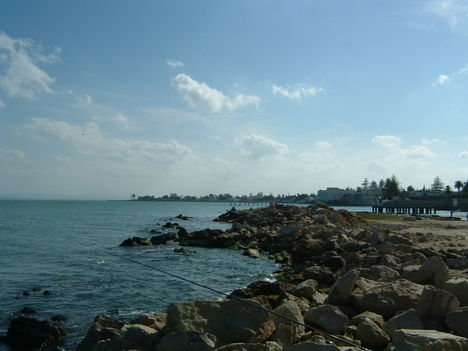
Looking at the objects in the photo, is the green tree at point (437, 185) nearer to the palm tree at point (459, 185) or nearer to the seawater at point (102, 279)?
the palm tree at point (459, 185)

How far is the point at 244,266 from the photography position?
17.0 m

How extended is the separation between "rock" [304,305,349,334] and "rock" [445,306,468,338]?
1439 millimetres

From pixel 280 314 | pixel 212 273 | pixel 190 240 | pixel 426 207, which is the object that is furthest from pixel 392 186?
pixel 280 314

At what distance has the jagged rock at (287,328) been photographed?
18.1 ft

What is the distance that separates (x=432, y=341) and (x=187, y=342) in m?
2.96

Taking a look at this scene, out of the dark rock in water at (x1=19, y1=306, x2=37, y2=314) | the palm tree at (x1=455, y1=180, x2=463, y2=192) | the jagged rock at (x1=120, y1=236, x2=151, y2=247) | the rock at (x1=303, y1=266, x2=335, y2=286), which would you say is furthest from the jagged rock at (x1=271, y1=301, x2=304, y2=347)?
the palm tree at (x1=455, y1=180, x2=463, y2=192)

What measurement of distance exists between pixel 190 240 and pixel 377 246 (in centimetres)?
1369

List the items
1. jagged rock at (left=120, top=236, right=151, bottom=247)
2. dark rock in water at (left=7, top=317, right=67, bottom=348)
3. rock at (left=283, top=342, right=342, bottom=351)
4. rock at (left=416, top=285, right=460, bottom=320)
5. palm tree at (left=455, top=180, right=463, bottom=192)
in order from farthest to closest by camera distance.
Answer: palm tree at (left=455, top=180, right=463, bottom=192), jagged rock at (left=120, top=236, right=151, bottom=247), dark rock in water at (left=7, top=317, right=67, bottom=348), rock at (left=416, top=285, right=460, bottom=320), rock at (left=283, top=342, right=342, bottom=351)

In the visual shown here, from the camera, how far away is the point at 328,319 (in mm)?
6141

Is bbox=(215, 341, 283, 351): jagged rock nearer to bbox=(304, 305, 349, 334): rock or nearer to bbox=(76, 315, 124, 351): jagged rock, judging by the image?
bbox=(304, 305, 349, 334): rock

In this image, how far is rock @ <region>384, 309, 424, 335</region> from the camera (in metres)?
5.62

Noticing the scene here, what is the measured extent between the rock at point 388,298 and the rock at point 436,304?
66 cm

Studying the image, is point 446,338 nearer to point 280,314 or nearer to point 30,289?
point 280,314

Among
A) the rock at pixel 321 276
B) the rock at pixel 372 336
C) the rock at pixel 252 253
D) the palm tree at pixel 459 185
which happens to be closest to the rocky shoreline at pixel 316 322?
the rock at pixel 372 336
